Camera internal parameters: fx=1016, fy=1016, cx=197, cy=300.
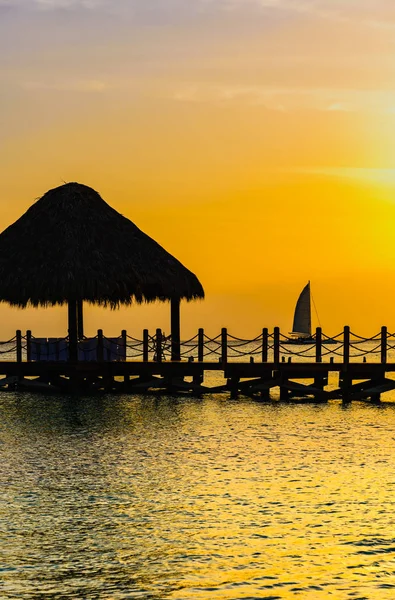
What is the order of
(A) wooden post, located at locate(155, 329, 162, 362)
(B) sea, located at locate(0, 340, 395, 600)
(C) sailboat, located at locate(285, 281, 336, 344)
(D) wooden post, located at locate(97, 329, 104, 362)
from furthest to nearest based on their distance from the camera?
(C) sailboat, located at locate(285, 281, 336, 344)
(A) wooden post, located at locate(155, 329, 162, 362)
(D) wooden post, located at locate(97, 329, 104, 362)
(B) sea, located at locate(0, 340, 395, 600)

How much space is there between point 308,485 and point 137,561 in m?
5.24

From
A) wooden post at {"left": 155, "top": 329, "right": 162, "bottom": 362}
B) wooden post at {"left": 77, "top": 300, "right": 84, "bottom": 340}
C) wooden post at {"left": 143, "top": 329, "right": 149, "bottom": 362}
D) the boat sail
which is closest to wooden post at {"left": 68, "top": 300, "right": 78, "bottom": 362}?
wooden post at {"left": 155, "top": 329, "right": 162, "bottom": 362}

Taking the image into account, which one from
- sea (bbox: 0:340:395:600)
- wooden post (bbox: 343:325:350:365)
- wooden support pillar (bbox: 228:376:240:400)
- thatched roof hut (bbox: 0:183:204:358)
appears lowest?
sea (bbox: 0:340:395:600)

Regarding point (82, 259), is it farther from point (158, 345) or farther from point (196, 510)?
point (196, 510)

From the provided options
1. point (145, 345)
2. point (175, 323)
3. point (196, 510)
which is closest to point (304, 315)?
point (175, 323)

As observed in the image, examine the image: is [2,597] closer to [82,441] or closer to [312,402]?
[82,441]

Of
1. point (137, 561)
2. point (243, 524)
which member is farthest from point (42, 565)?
point (243, 524)

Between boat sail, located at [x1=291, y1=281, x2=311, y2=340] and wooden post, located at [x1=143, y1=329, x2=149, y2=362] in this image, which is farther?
boat sail, located at [x1=291, y1=281, x2=311, y2=340]

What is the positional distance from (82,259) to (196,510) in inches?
756

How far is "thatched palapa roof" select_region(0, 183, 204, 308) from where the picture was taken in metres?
32.1

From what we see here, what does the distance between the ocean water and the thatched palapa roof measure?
7687 millimetres

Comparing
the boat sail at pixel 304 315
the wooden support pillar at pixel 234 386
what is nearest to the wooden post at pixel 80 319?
the wooden support pillar at pixel 234 386

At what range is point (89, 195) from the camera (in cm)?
3538

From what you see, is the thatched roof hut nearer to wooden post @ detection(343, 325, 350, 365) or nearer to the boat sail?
wooden post @ detection(343, 325, 350, 365)
